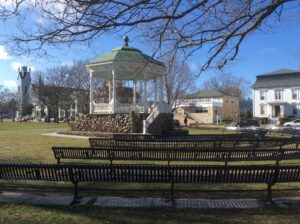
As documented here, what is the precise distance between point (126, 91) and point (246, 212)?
44286 mm

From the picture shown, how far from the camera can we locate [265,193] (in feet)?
25.1

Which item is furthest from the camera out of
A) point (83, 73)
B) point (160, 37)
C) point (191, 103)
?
point (191, 103)

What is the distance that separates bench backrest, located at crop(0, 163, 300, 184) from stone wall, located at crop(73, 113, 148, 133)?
1752 cm

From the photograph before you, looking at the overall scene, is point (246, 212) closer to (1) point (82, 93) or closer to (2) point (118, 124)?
(2) point (118, 124)

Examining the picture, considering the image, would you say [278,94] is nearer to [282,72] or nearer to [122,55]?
→ [282,72]

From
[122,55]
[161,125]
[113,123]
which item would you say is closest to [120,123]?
[113,123]

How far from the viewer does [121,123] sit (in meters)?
25.1

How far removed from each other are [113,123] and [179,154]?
1511 cm

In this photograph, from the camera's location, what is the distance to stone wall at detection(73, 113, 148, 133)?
81.0 ft

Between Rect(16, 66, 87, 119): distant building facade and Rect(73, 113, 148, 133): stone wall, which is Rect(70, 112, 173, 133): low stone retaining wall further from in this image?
Rect(16, 66, 87, 119): distant building facade

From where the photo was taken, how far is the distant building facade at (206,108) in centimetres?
6800

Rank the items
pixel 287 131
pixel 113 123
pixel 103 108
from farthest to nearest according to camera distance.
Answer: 1. pixel 287 131
2. pixel 103 108
3. pixel 113 123

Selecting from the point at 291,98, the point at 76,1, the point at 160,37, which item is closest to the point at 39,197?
the point at 76,1

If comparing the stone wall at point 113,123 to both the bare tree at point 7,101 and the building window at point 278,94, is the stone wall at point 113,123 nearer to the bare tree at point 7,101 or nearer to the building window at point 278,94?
the building window at point 278,94
